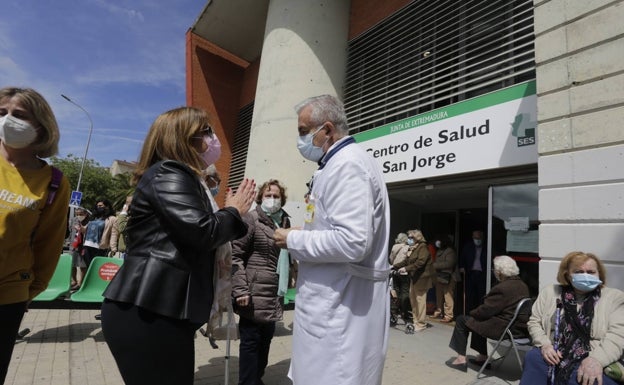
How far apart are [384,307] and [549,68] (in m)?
4.41

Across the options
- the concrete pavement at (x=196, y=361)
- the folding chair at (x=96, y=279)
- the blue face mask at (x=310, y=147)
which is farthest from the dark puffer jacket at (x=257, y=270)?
the folding chair at (x=96, y=279)

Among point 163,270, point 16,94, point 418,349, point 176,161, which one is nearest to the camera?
point 163,270

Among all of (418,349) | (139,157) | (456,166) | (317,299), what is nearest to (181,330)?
(317,299)

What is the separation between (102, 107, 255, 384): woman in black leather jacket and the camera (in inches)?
60.7

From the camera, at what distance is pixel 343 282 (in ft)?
5.82

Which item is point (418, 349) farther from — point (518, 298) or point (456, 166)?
point (456, 166)

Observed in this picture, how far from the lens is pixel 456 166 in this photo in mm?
6754

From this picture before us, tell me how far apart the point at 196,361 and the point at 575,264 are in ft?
13.3

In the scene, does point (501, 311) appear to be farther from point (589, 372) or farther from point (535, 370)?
point (589, 372)

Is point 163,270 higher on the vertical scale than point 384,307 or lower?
higher

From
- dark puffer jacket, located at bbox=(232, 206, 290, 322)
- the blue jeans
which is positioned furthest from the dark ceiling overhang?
the blue jeans

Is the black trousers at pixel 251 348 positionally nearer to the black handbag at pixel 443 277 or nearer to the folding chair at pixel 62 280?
the folding chair at pixel 62 280

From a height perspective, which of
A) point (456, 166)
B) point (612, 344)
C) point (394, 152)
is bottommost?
point (612, 344)

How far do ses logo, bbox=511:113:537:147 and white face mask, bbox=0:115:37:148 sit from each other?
19.3 ft
